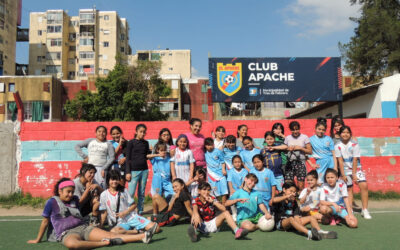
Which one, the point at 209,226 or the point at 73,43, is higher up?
the point at 73,43

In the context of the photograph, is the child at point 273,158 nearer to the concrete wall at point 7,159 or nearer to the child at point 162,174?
the child at point 162,174

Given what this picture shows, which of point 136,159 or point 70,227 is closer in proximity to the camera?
point 70,227

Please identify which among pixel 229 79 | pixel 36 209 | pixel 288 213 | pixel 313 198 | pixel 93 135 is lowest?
pixel 36 209

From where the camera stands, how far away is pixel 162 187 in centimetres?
511

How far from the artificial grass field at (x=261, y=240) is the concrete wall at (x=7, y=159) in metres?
2.73

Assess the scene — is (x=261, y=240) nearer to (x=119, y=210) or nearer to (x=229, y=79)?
(x=119, y=210)

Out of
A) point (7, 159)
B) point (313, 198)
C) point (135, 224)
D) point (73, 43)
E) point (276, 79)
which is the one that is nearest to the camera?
point (135, 224)

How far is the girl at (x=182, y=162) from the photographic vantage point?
5.02m

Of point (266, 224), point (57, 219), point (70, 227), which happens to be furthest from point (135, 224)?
point (266, 224)

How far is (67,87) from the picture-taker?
1302 inches

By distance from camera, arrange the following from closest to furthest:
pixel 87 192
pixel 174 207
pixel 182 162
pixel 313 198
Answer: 1. pixel 87 192
2. pixel 313 198
3. pixel 174 207
4. pixel 182 162

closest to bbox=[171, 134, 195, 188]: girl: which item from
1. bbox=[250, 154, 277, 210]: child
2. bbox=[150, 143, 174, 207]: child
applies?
bbox=[150, 143, 174, 207]: child

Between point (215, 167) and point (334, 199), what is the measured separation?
1880 millimetres

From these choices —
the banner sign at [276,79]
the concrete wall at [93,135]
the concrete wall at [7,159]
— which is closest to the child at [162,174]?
the concrete wall at [93,135]
